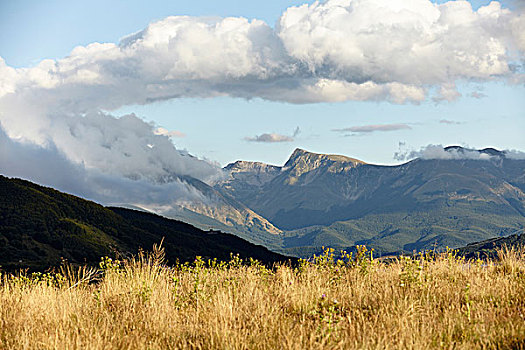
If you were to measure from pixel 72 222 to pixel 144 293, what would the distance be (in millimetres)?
201757

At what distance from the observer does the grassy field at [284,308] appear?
6875mm

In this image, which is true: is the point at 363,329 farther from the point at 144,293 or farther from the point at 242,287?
the point at 144,293

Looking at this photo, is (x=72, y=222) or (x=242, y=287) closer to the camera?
(x=242, y=287)

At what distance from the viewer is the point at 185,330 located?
7750 millimetres

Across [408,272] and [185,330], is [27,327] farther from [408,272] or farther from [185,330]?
[408,272]


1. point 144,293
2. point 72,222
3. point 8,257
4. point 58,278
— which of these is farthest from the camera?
point 72,222

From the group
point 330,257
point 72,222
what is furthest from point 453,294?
point 72,222

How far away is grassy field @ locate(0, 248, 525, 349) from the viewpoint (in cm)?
688

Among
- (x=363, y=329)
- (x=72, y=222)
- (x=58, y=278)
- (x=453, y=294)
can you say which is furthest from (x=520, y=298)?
(x=72, y=222)

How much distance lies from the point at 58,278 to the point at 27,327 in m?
3.64

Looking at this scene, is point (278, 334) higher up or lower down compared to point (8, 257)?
higher up

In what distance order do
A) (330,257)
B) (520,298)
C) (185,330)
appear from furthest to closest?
1. (330,257)
2. (520,298)
3. (185,330)

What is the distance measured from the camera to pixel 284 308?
8.91 metres

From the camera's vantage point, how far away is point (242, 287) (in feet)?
33.3
